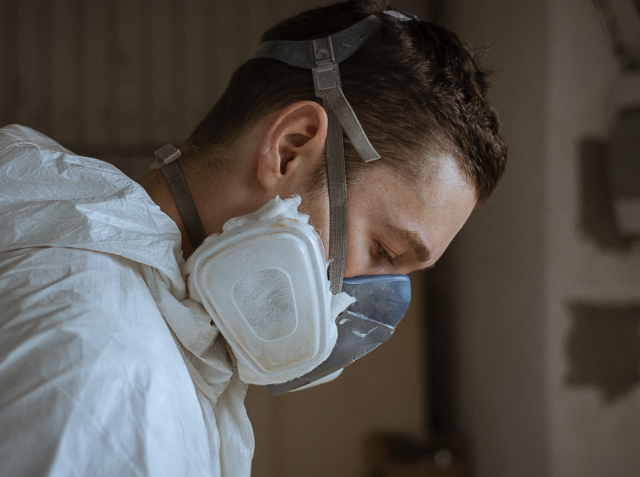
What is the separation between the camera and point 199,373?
2.01 ft

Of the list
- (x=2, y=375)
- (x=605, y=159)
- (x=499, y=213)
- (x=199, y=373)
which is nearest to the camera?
(x=2, y=375)

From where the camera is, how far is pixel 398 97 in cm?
62

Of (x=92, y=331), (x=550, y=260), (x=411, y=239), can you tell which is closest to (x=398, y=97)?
(x=411, y=239)

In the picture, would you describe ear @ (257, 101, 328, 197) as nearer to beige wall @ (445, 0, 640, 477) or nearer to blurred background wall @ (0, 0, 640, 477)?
blurred background wall @ (0, 0, 640, 477)

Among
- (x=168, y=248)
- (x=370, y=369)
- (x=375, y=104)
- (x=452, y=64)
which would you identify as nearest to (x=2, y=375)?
(x=168, y=248)

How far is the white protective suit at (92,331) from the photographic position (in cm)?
34

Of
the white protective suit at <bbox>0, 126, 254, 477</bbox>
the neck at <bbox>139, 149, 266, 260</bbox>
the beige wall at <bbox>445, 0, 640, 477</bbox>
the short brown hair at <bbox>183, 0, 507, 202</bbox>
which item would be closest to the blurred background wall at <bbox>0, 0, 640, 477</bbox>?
the beige wall at <bbox>445, 0, 640, 477</bbox>

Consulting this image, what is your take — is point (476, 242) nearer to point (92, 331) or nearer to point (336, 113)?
point (336, 113)

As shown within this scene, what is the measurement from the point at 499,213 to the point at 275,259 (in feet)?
2.74

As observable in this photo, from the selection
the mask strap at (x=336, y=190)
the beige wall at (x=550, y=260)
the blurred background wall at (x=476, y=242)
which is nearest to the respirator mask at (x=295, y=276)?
the mask strap at (x=336, y=190)

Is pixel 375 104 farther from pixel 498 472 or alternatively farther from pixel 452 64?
pixel 498 472

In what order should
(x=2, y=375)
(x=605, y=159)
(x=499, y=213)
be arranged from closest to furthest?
(x=2, y=375), (x=605, y=159), (x=499, y=213)

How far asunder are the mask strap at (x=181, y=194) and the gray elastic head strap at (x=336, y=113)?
17 centimetres

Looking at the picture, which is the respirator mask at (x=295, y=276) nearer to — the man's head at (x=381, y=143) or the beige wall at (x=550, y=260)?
the man's head at (x=381, y=143)
